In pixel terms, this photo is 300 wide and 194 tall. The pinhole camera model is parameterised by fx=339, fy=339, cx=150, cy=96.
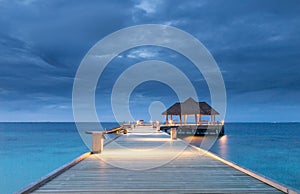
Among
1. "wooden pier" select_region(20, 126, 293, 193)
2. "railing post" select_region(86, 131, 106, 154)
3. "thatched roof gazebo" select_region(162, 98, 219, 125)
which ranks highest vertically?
"thatched roof gazebo" select_region(162, 98, 219, 125)

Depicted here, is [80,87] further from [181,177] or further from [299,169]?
[181,177]

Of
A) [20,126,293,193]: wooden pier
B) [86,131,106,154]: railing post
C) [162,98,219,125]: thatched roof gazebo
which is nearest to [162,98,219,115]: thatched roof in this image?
[162,98,219,125]: thatched roof gazebo

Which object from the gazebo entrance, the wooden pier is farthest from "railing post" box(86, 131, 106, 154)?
the gazebo entrance

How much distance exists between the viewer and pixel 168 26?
28188 mm

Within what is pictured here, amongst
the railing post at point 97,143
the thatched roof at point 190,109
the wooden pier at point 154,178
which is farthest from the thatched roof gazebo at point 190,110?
the wooden pier at point 154,178

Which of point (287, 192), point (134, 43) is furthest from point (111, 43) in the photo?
point (287, 192)

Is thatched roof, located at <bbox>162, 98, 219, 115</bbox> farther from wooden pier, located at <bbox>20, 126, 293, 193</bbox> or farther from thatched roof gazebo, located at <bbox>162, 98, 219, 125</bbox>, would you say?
wooden pier, located at <bbox>20, 126, 293, 193</bbox>

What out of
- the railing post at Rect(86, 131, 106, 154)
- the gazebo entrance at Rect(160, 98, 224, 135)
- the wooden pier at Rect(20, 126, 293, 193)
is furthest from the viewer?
the gazebo entrance at Rect(160, 98, 224, 135)

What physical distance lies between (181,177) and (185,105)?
38.6 metres

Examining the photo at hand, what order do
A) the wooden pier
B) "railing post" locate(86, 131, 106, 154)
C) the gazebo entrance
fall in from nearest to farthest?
1. the wooden pier
2. "railing post" locate(86, 131, 106, 154)
3. the gazebo entrance

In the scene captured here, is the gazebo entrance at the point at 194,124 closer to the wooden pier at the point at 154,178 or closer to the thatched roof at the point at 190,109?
the thatched roof at the point at 190,109

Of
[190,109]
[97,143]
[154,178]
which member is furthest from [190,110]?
[154,178]

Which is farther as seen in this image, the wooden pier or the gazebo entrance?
the gazebo entrance

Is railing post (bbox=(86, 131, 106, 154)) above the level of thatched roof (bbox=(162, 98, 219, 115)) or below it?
below
